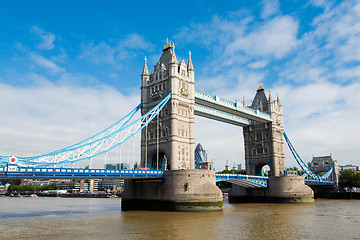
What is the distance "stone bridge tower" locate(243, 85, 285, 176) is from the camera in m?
62.6

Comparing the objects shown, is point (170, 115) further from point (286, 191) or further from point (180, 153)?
point (286, 191)

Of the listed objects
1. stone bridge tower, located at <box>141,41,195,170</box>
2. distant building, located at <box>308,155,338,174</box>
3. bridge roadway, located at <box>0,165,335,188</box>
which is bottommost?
bridge roadway, located at <box>0,165,335,188</box>

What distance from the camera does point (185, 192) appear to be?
118 ft

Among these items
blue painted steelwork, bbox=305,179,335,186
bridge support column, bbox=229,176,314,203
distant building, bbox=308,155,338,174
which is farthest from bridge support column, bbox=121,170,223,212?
distant building, bbox=308,155,338,174

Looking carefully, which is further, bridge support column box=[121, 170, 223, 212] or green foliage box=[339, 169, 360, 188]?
green foliage box=[339, 169, 360, 188]

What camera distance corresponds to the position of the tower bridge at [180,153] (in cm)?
3503

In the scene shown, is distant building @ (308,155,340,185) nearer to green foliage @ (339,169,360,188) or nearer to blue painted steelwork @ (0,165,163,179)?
green foliage @ (339,169,360,188)

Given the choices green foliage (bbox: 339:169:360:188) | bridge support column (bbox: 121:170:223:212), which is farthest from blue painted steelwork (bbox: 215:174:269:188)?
green foliage (bbox: 339:169:360:188)

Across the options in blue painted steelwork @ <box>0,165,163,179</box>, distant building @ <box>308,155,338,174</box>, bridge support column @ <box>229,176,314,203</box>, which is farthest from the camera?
distant building @ <box>308,155,338,174</box>

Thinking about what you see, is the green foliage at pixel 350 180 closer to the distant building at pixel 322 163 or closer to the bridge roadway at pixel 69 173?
the distant building at pixel 322 163

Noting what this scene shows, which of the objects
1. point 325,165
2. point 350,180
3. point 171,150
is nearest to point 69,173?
point 171,150

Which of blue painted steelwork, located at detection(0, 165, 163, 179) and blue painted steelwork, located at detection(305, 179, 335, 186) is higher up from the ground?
blue painted steelwork, located at detection(0, 165, 163, 179)

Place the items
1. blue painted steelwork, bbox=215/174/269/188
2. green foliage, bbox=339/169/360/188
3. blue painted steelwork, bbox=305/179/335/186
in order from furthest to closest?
green foliage, bbox=339/169/360/188 → blue painted steelwork, bbox=305/179/335/186 → blue painted steelwork, bbox=215/174/269/188

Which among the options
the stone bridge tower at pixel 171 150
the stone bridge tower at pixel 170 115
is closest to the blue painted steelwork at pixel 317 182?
the stone bridge tower at pixel 170 115
